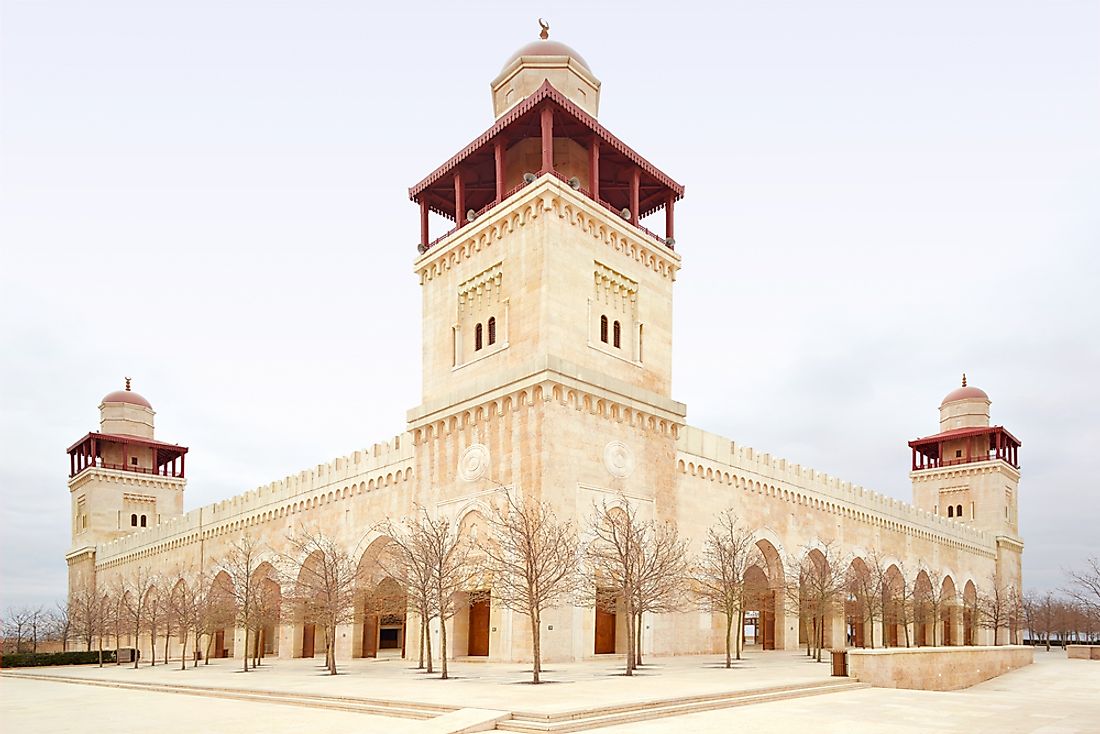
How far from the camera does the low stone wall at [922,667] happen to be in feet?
77.2

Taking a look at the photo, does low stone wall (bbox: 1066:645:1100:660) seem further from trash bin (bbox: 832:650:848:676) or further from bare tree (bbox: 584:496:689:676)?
trash bin (bbox: 832:650:848:676)

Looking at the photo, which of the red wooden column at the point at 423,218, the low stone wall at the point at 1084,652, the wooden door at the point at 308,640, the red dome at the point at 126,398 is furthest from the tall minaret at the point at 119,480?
the low stone wall at the point at 1084,652

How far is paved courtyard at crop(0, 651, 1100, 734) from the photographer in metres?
15.6

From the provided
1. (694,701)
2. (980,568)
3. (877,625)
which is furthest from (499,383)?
(980,568)

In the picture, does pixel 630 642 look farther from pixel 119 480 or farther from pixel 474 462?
pixel 119 480

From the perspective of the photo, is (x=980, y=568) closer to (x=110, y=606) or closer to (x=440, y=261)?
(x=440, y=261)

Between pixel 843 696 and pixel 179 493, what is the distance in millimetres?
59136

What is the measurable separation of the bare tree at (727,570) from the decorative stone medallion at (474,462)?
27.9 feet

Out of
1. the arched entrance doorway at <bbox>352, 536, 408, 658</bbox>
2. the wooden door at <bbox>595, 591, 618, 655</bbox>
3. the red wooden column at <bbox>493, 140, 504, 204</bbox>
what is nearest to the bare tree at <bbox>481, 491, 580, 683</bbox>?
the arched entrance doorway at <bbox>352, 536, 408, 658</bbox>

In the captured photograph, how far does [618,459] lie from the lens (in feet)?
106

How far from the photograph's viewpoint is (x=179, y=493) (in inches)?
2697

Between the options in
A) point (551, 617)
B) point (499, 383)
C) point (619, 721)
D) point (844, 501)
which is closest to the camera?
point (619, 721)

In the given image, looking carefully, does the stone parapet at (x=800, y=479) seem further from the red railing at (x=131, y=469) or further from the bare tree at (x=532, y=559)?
the red railing at (x=131, y=469)

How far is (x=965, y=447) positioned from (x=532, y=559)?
5331 centimetres
